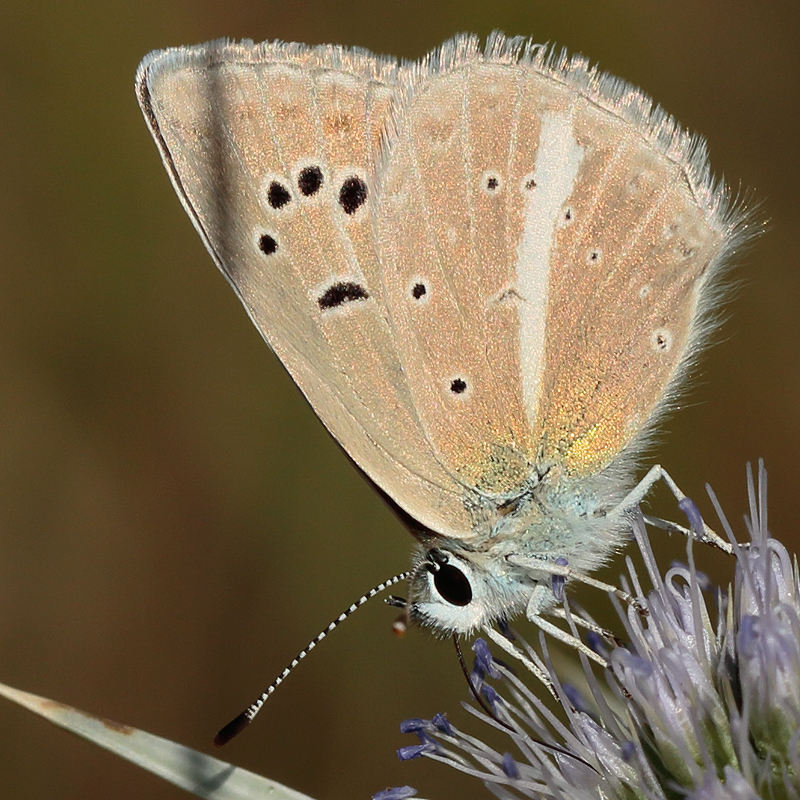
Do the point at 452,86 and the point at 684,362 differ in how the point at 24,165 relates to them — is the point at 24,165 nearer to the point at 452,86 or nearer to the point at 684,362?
the point at 452,86

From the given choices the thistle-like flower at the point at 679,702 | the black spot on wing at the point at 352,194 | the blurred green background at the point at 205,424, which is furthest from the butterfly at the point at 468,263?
the blurred green background at the point at 205,424

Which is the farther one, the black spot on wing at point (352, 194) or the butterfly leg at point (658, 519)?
the black spot on wing at point (352, 194)

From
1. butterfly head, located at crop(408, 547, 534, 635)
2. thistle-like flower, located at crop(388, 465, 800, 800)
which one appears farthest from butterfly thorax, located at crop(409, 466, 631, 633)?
thistle-like flower, located at crop(388, 465, 800, 800)

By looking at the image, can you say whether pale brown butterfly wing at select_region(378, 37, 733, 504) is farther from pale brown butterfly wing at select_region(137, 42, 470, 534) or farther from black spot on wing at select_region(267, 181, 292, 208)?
black spot on wing at select_region(267, 181, 292, 208)

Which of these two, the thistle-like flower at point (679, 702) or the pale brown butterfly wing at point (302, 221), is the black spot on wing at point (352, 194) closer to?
the pale brown butterfly wing at point (302, 221)

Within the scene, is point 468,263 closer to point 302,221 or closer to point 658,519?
point 302,221

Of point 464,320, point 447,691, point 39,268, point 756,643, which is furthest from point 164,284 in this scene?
point 756,643
